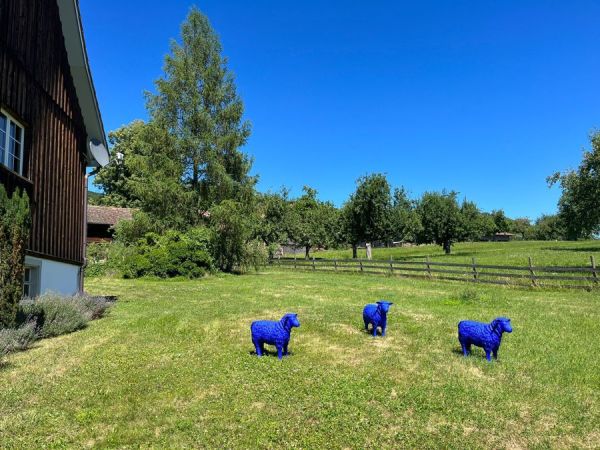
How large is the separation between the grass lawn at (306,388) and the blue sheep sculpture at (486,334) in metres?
0.28

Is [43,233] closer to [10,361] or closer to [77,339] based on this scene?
[77,339]

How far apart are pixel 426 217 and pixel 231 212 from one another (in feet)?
87.1

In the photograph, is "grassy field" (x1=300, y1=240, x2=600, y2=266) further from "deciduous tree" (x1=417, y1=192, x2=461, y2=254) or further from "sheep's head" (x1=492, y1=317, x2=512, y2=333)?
"sheep's head" (x1=492, y1=317, x2=512, y2=333)

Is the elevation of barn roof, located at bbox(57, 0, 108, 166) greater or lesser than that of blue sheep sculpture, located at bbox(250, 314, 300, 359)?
greater

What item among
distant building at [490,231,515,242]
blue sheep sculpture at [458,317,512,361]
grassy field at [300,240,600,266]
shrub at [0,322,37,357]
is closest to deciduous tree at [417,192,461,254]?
grassy field at [300,240,600,266]

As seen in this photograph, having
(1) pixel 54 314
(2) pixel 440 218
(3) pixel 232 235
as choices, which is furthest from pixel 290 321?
(2) pixel 440 218

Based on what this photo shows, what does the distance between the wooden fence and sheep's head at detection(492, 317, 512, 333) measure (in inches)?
520

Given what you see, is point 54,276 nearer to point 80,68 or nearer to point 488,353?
point 80,68

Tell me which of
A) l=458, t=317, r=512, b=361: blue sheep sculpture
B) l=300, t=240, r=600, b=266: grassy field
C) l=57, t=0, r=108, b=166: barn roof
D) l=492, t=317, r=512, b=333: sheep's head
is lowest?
l=458, t=317, r=512, b=361: blue sheep sculpture

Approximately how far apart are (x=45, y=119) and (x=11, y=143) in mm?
1849

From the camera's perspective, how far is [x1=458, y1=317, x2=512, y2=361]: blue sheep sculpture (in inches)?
306

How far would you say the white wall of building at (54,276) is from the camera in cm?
1094

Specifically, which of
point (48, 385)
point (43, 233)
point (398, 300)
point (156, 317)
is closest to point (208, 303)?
point (156, 317)

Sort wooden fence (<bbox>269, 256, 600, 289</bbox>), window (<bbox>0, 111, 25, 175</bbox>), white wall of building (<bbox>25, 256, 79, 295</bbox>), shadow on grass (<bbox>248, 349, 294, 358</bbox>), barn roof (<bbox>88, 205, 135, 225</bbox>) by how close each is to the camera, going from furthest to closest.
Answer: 1. barn roof (<bbox>88, 205, 135, 225</bbox>)
2. wooden fence (<bbox>269, 256, 600, 289</bbox>)
3. white wall of building (<bbox>25, 256, 79, 295</bbox>)
4. window (<bbox>0, 111, 25, 175</bbox>)
5. shadow on grass (<bbox>248, 349, 294, 358</bbox>)
